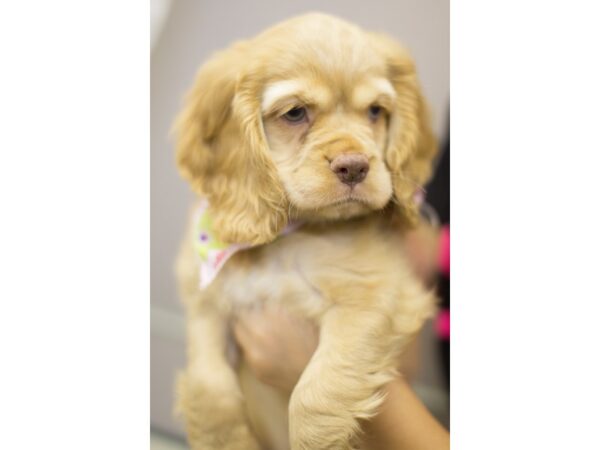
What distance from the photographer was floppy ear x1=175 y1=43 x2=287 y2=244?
1428mm

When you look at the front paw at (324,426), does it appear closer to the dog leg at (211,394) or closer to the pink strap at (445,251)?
the dog leg at (211,394)

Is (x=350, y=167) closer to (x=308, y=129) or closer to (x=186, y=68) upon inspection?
(x=308, y=129)

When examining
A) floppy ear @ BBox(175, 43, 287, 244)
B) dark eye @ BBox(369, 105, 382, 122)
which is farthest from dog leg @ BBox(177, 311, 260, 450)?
dark eye @ BBox(369, 105, 382, 122)

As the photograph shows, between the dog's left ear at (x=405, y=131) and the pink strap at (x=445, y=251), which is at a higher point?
the dog's left ear at (x=405, y=131)

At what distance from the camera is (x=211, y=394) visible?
5.14 ft

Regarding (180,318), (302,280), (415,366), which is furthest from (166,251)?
(415,366)

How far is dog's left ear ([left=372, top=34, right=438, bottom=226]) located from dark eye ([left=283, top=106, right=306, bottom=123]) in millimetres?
185

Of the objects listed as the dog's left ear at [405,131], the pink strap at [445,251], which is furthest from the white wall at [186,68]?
the pink strap at [445,251]

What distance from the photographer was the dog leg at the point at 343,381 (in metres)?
1.38

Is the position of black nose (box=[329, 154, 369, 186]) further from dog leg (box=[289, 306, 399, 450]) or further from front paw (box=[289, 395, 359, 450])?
front paw (box=[289, 395, 359, 450])

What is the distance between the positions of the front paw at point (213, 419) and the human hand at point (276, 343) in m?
0.09

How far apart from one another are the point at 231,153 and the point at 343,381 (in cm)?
50
